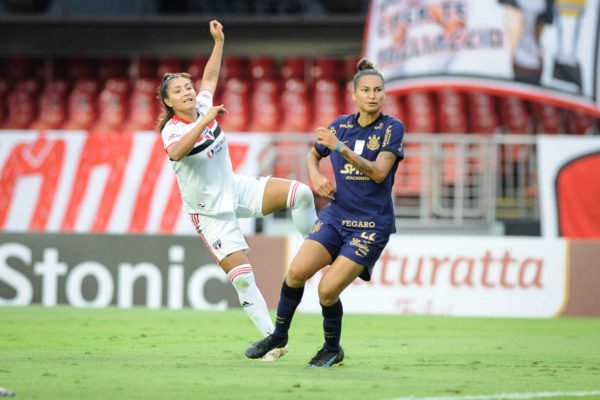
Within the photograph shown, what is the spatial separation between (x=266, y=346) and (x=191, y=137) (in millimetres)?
1564

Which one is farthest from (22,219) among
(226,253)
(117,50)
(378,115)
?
(378,115)

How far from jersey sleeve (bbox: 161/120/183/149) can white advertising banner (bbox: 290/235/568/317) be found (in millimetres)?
6370

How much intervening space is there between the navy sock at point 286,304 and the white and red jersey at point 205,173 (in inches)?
35.9

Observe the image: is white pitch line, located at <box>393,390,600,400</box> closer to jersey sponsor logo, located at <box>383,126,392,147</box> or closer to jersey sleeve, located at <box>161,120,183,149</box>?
jersey sponsor logo, located at <box>383,126,392,147</box>

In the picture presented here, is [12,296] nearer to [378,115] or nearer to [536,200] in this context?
[536,200]

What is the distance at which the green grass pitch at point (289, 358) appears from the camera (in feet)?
22.5

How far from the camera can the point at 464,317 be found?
14211 mm

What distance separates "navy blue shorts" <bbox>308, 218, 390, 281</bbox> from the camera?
308 inches

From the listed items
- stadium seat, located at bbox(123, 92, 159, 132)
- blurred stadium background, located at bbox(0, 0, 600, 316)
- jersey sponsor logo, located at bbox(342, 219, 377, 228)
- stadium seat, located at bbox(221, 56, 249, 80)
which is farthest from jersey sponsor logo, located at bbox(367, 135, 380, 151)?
stadium seat, located at bbox(221, 56, 249, 80)

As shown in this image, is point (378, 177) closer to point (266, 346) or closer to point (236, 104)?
point (266, 346)

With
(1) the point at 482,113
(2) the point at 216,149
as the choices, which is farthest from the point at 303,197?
(1) the point at 482,113

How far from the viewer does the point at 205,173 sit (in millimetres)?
8664

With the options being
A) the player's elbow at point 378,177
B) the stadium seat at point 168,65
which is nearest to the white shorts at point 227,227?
the player's elbow at point 378,177

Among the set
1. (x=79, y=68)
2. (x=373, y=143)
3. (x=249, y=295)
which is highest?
(x=79, y=68)
